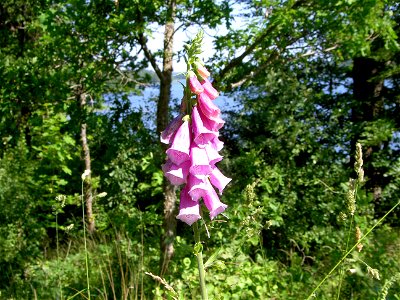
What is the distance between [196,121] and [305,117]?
6.07 metres

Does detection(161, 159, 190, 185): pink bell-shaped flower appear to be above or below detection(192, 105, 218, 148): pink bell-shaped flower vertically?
below

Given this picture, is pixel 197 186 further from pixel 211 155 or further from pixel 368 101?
pixel 368 101

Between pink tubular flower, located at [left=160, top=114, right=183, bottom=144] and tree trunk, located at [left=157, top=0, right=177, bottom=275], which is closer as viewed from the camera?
pink tubular flower, located at [left=160, top=114, right=183, bottom=144]

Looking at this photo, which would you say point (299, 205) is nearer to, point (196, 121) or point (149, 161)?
point (149, 161)

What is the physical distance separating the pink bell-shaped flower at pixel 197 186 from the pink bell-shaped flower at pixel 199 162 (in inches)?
0.9

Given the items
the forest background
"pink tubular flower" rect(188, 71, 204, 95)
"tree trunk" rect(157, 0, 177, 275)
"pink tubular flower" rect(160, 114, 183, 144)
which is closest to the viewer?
"pink tubular flower" rect(188, 71, 204, 95)

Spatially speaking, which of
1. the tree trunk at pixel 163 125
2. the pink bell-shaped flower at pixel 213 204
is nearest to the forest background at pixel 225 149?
the tree trunk at pixel 163 125

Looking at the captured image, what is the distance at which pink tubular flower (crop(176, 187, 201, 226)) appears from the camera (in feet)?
6.01

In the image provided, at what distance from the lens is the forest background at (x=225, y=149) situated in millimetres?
4445

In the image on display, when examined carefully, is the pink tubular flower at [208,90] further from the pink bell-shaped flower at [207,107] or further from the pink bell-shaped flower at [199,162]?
the pink bell-shaped flower at [199,162]

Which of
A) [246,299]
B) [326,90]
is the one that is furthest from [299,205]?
[326,90]

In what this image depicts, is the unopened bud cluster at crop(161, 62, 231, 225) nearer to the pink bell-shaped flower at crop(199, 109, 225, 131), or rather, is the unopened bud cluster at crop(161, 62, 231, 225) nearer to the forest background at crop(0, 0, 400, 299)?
the pink bell-shaped flower at crop(199, 109, 225, 131)

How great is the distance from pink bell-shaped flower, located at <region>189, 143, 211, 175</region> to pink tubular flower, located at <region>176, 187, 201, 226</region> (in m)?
0.11

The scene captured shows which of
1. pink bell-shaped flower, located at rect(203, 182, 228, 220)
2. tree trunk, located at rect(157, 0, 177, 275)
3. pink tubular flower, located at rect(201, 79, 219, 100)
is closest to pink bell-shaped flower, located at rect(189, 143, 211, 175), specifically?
pink bell-shaped flower, located at rect(203, 182, 228, 220)
